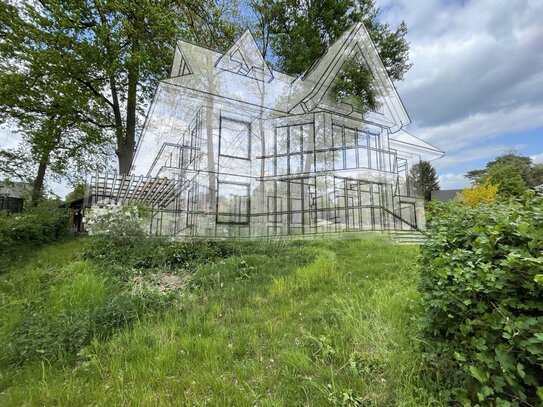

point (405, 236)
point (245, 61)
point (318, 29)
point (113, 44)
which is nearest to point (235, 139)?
point (245, 61)

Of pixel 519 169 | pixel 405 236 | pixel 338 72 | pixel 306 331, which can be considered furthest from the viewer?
pixel 519 169

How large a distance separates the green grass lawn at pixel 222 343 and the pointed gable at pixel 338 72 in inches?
387

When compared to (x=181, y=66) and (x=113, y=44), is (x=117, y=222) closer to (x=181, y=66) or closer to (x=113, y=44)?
(x=181, y=66)

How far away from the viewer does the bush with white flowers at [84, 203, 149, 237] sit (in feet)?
25.6

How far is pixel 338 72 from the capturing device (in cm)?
1347

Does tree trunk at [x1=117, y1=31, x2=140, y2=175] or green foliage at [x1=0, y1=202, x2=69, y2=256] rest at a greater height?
tree trunk at [x1=117, y1=31, x2=140, y2=175]

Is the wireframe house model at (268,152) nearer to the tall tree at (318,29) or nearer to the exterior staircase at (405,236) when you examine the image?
the exterior staircase at (405,236)

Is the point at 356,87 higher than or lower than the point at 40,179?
higher

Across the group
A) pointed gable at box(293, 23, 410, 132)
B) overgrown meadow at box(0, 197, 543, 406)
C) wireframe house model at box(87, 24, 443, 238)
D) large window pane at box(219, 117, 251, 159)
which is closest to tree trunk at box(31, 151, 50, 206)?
wireframe house model at box(87, 24, 443, 238)

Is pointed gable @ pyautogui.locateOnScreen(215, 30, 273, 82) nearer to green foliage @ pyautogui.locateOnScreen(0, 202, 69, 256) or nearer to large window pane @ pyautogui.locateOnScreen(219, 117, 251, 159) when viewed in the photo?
large window pane @ pyautogui.locateOnScreen(219, 117, 251, 159)

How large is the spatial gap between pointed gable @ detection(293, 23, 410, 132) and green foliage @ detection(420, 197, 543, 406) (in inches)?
459

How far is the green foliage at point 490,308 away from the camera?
4.81 feet

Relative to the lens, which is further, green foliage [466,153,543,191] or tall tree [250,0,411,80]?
green foliage [466,153,543,191]

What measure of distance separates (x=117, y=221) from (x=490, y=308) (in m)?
8.19
